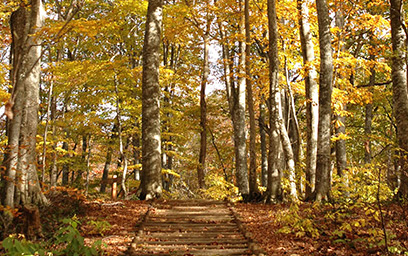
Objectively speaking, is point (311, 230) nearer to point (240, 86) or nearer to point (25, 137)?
point (25, 137)

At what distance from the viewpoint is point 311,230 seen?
594cm

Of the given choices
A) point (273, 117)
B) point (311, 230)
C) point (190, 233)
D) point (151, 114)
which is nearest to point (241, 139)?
point (273, 117)

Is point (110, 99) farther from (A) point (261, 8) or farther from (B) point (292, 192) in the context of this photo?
(B) point (292, 192)

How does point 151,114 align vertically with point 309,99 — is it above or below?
below

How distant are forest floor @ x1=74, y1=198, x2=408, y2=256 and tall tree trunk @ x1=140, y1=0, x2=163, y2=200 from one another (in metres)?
2.18

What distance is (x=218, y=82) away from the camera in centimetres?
2327

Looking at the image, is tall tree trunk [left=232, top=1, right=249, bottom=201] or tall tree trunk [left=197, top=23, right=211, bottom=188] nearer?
tall tree trunk [left=232, top=1, right=249, bottom=201]

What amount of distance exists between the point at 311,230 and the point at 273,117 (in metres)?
4.65

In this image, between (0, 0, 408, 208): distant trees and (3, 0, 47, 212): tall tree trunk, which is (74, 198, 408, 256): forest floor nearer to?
(0, 0, 408, 208): distant trees

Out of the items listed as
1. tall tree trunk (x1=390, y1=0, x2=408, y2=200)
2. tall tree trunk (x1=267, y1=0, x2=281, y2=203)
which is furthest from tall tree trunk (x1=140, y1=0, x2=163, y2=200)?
tall tree trunk (x1=390, y1=0, x2=408, y2=200)

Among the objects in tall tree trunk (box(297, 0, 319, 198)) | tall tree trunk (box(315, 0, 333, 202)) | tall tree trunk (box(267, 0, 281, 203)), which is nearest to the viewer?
tall tree trunk (box(315, 0, 333, 202))

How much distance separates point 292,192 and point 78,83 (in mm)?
9547

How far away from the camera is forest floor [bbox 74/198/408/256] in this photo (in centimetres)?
499

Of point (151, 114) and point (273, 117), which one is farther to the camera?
point (151, 114)
